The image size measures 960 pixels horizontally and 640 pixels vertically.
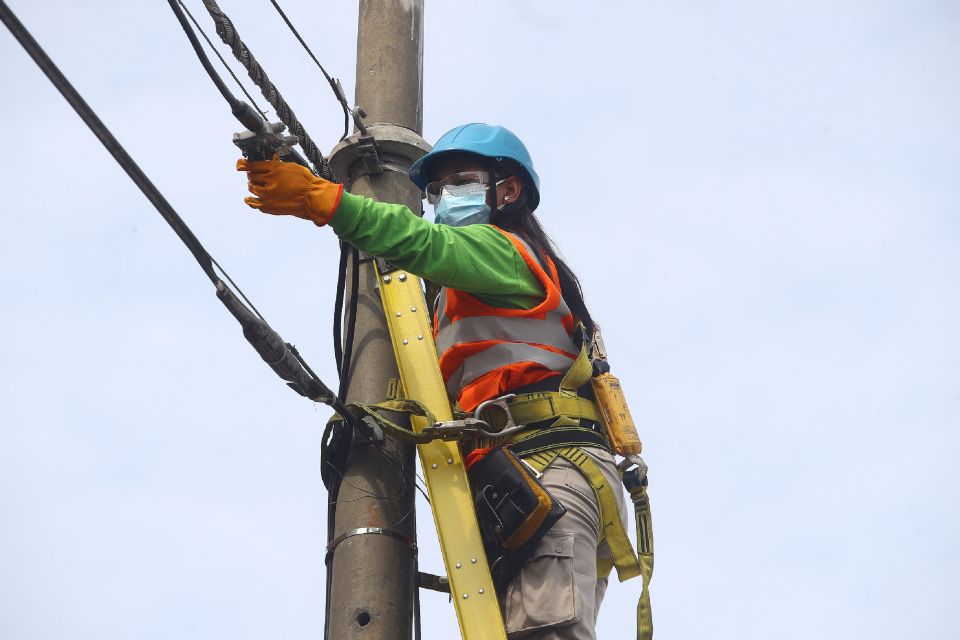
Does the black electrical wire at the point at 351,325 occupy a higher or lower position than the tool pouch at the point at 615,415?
higher

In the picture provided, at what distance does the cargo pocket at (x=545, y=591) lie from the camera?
4.14 m

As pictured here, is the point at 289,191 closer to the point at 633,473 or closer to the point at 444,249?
the point at 444,249

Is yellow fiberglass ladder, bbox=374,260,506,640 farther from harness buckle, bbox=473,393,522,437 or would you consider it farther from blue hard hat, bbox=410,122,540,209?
blue hard hat, bbox=410,122,540,209

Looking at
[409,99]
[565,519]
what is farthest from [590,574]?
[409,99]

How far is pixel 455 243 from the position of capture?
4.44 meters

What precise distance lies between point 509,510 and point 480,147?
1591mm

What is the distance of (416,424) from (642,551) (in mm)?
967

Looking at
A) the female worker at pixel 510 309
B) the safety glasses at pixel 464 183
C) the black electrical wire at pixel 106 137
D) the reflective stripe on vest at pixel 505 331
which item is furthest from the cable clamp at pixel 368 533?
the safety glasses at pixel 464 183

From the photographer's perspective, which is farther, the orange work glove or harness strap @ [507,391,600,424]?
harness strap @ [507,391,600,424]

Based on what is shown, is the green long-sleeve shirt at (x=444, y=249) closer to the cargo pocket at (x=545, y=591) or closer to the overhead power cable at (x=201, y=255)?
the overhead power cable at (x=201, y=255)

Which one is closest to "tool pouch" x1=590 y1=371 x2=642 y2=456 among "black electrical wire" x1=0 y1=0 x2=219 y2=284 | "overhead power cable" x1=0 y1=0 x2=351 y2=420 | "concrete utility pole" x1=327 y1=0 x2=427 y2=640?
"concrete utility pole" x1=327 y1=0 x2=427 y2=640

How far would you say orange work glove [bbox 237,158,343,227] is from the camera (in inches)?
157

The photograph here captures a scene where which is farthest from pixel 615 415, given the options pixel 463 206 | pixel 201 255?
pixel 201 255

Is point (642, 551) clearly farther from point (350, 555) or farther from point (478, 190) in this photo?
point (478, 190)
